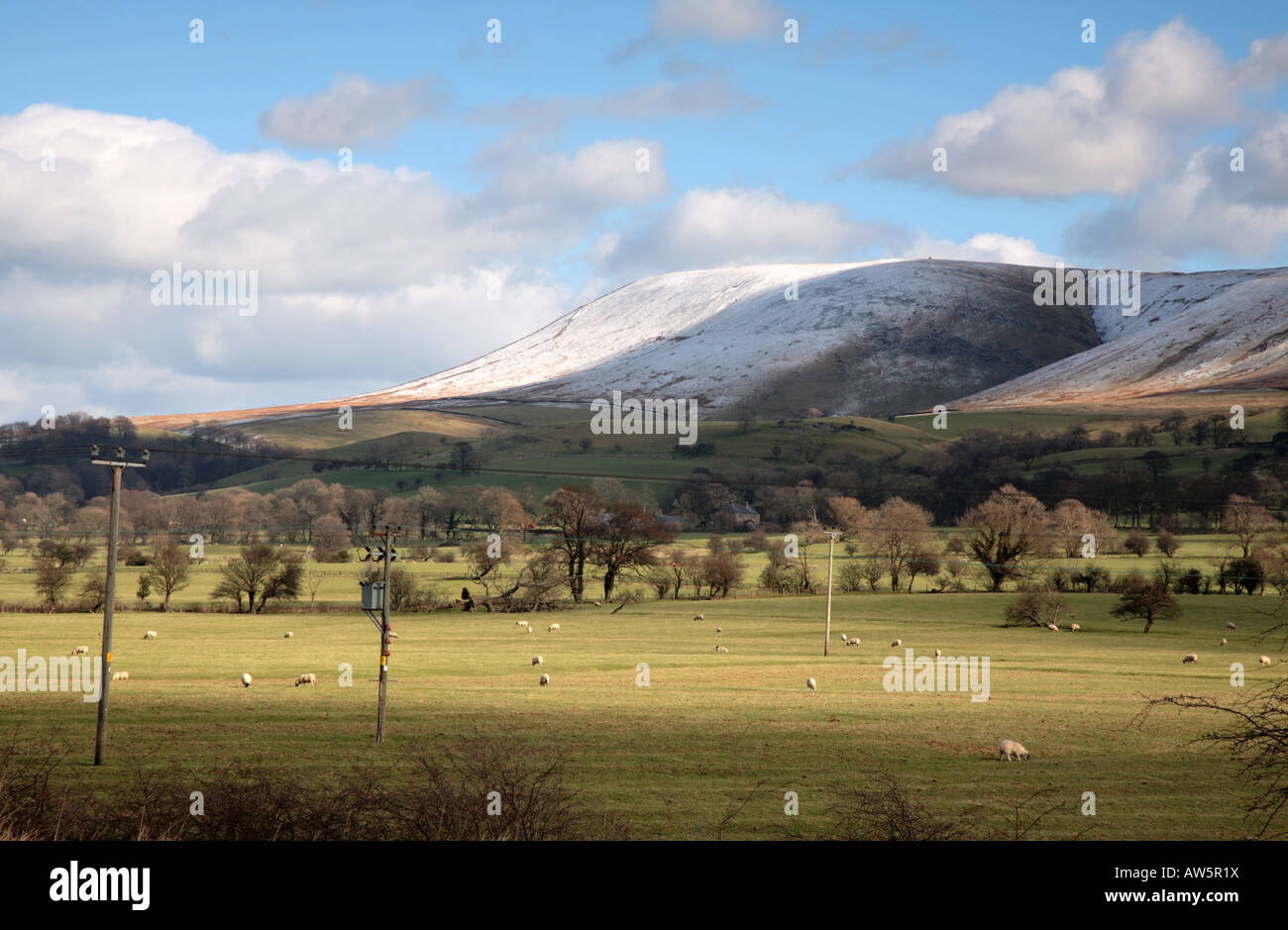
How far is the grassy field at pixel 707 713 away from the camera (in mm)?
26578

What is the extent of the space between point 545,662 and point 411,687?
1283 cm

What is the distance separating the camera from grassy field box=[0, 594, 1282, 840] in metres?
26.6

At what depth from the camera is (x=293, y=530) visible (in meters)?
137

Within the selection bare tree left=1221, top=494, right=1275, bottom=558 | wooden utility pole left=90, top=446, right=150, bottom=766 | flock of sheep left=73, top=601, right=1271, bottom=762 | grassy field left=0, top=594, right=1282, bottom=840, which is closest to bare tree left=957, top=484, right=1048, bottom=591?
bare tree left=1221, top=494, right=1275, bottom=558

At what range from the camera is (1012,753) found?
31641 millimetres

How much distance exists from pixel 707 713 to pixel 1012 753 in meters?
11.7

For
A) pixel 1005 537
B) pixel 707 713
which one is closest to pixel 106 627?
pixel 707 713

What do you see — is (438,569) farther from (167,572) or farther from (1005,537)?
(1005,537)

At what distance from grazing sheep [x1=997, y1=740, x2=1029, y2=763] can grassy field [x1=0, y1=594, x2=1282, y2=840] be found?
23.8 inches

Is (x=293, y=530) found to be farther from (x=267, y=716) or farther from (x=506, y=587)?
(x=267, y=716)

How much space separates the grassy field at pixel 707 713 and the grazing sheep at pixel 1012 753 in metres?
0.60

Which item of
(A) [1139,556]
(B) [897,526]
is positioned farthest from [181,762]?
(A) [1139,556]

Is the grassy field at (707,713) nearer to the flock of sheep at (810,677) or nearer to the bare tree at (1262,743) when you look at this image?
the flock of sheep at (810,677)

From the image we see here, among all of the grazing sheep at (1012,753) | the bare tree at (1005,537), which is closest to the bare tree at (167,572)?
the bare tree at (1005,537)
